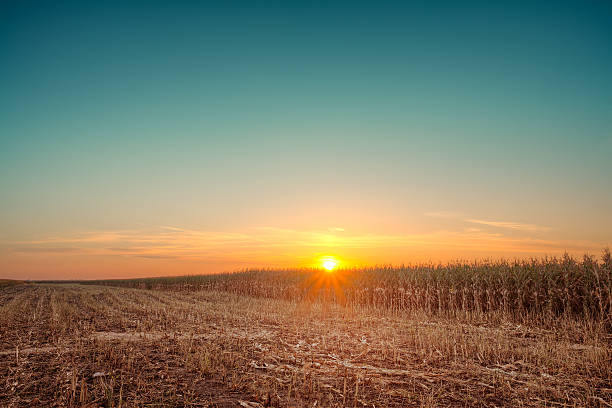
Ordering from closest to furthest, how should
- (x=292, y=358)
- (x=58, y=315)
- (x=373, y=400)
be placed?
(x=373, y=400)
(x=292, y=358)
(x=58, y=315)

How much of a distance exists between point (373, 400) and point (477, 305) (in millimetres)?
15354

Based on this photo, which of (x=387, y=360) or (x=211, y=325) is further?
(x=211, y=325)

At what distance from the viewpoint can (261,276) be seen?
128 ft

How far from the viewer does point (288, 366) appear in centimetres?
874

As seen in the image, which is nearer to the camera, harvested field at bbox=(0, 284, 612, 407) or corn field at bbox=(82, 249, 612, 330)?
harvested field at bbox=(0, 284, 612, 407)

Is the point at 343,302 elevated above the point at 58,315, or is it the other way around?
the point at 58,315

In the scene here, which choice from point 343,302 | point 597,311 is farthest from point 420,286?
point 597,311

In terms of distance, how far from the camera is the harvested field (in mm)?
6762

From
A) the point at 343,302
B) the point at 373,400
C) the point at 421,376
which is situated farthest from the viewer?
the point at 343,302

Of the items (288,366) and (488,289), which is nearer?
(288,366)

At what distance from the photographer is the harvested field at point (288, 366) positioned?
676 cm

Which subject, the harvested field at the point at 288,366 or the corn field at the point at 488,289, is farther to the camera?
the corn field at the point at 488,289

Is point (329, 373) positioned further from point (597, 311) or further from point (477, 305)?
point (597, 311)

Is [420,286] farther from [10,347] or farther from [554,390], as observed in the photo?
[10,347]
